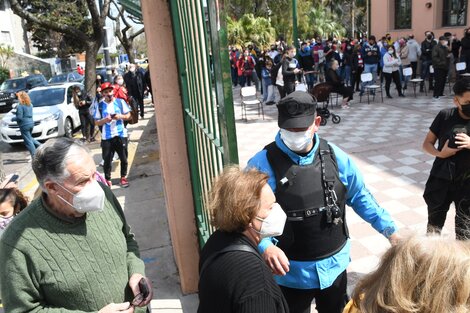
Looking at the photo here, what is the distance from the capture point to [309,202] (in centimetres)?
242

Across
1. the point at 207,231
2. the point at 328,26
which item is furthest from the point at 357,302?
the point at 328,26

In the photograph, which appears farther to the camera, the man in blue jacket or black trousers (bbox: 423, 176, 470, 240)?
black trousers (bbox: 423, 176, 470, 240)

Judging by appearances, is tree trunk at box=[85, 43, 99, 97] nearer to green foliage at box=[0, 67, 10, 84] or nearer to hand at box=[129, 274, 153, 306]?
hand at box=[129, 274, 153, 306]

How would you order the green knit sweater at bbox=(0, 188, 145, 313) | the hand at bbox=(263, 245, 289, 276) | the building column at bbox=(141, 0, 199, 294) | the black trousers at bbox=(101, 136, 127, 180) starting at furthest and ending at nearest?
the black trousers at bbox=(101, 136, 127, 180) → the building column at bbox=(141, 0, 199, 294) → the hand at bbox=(263, 245, 289, 276) → the green knit sweater at bbox=(0, 188, 145, 313)

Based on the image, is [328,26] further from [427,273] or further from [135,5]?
[427,273]

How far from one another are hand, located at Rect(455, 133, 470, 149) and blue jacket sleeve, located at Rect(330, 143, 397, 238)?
1.04 m

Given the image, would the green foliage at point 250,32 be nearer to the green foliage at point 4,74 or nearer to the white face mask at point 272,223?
the green foliage at point 4,74

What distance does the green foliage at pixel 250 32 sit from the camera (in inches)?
1212

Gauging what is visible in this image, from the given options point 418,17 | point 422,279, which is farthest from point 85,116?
point 418,17

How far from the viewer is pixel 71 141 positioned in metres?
2.11

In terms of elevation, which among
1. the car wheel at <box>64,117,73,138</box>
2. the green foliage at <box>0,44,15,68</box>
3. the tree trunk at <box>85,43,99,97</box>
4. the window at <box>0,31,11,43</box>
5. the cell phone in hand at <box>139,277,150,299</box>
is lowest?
the car wheel at <box>64,117,73,138</box>

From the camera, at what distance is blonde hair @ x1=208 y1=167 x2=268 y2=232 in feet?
5.72

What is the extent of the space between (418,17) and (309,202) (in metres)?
19.0

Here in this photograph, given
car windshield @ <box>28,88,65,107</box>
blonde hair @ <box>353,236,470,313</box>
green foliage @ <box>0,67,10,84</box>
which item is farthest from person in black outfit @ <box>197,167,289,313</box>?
green foliage @ <box>0,67,10,84</box>
